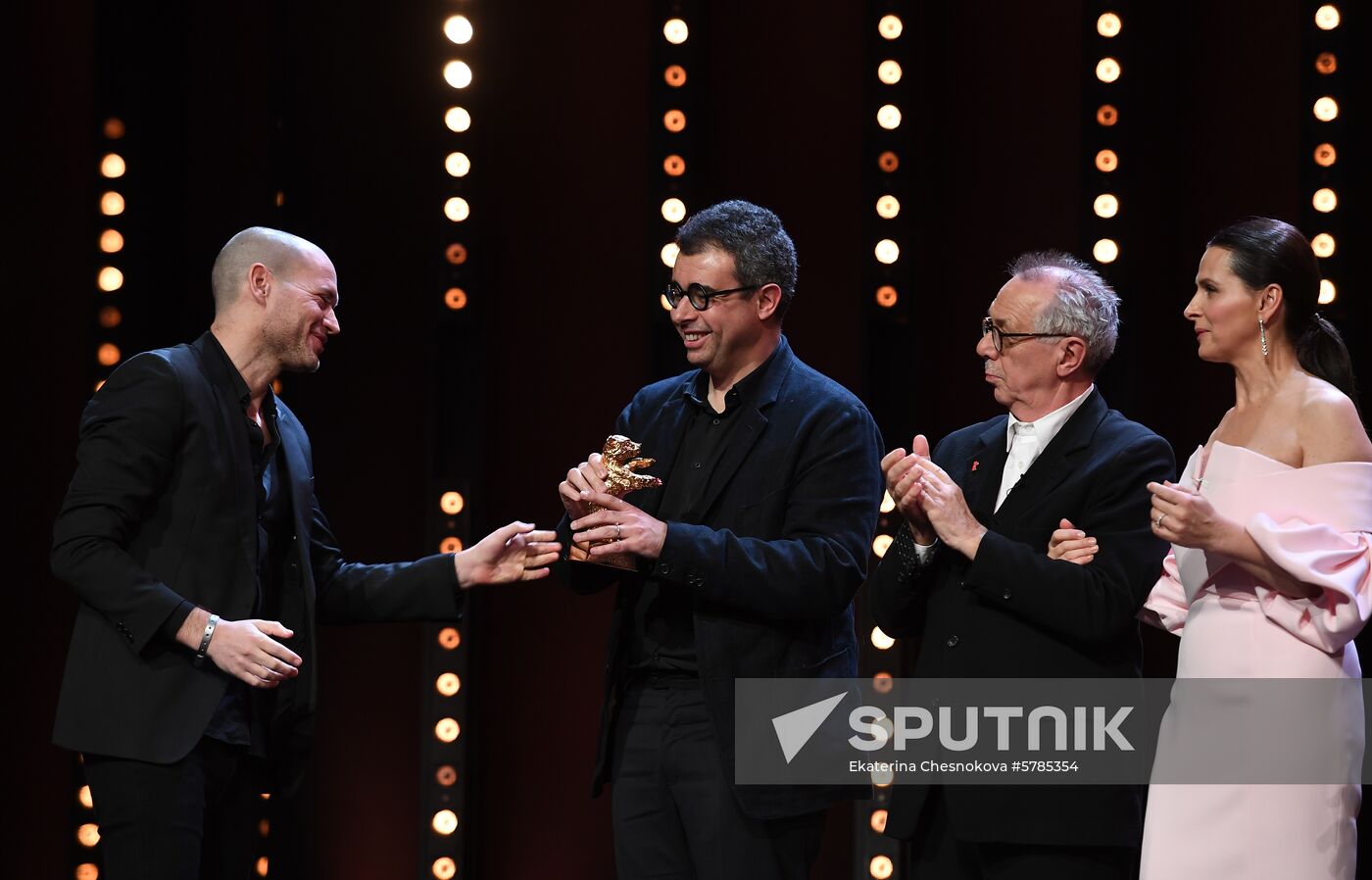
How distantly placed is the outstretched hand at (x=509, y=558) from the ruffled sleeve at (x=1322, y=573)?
1.45 m

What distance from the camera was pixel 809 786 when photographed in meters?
2.81

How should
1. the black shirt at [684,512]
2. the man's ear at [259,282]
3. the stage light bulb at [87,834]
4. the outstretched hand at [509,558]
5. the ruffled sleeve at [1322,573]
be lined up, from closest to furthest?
the ruffled sleeve at [1322,573] < the black shirt at [684,512] < the man's ear at [259,282] < the outstretched hand at [509,558] < the stage light bulb at [87,834]

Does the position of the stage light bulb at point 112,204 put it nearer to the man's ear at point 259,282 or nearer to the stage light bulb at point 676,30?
the man's ear at point 259,282

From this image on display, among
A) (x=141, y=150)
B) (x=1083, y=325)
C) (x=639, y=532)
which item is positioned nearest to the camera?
(x=639, y=532)

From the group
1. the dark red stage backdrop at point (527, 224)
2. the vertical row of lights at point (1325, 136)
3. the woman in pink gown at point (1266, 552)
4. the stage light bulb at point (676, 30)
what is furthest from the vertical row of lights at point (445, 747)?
the vertical row of lights at point (1325, 136)

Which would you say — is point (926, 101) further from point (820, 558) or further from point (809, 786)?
point (809, 786)

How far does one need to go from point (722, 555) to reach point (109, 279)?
2.23 metres

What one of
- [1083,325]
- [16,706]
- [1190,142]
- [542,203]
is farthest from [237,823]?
[1190,142]

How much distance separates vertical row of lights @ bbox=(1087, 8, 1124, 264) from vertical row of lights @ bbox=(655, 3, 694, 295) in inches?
45.6

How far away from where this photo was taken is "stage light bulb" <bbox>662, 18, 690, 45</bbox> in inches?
168

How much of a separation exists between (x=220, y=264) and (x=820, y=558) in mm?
1427

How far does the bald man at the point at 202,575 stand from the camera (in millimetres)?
2686

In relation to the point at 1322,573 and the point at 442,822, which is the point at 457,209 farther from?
the point at 1322,573

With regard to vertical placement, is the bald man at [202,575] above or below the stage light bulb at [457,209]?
below
